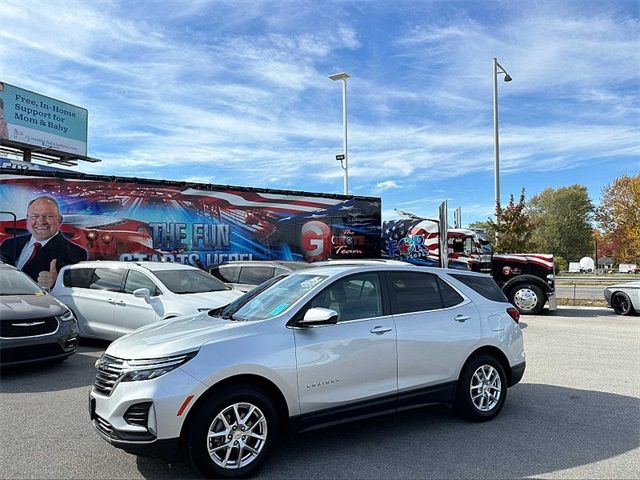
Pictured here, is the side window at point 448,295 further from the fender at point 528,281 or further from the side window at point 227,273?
the fender at point 528,281

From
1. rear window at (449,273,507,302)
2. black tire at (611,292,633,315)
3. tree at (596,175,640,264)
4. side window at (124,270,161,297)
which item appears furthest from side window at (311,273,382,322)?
tree at (596,175,640,264)

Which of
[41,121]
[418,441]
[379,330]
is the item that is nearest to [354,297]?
[379,330]

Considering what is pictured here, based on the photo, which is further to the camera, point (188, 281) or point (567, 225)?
point (567, 225)

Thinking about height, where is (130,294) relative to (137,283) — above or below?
below

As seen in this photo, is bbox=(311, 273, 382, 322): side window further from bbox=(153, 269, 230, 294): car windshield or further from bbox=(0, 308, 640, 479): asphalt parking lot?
bbox=(153, 269, 230, 294): car windshield

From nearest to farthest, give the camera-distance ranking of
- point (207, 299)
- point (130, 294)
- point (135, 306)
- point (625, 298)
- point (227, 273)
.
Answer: point (207, 299) → point (135, 306) → point (130, 294) → point (227, 273) → point (625, 298)

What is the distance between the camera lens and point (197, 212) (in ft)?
46.8

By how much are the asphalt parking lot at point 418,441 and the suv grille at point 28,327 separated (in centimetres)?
62

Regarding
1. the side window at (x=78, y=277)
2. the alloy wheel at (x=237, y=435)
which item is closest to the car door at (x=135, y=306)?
the side window at (x=78, y=277)

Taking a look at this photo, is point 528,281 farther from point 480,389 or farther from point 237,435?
point 237,435

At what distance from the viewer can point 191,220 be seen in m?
14.1

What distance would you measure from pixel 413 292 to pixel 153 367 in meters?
2.60

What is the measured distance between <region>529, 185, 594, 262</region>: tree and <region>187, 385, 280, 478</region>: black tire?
229ft

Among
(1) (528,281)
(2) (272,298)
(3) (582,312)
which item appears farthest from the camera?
(3) (582,312)
